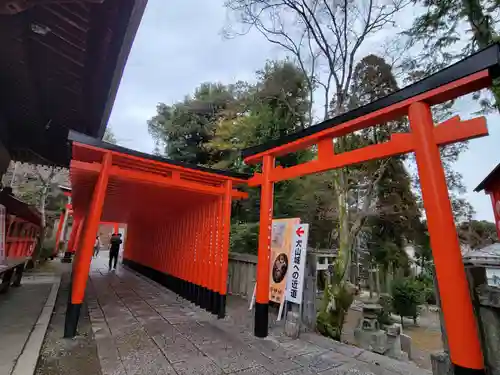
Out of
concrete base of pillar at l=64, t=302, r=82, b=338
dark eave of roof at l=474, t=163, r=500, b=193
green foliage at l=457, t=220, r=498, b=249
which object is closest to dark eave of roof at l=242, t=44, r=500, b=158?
dark eave of roof at l=474, t=163, r=500, b=193

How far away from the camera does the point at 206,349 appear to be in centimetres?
361

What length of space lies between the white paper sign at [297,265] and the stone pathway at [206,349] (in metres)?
0.65

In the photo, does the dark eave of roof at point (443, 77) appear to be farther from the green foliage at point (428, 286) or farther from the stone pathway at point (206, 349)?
the green foliage at point (428, 286)

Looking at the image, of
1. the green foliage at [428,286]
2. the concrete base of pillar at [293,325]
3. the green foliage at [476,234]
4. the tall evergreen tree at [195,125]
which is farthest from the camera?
the green foliage at [476,234]

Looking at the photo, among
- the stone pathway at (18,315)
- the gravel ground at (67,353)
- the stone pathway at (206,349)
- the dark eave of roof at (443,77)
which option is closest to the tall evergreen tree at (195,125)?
the stone pathway at (18,315)

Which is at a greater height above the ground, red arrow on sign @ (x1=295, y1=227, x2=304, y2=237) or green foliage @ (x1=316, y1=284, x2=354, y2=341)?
red arrow on sign @ (x1=295, y1=227, x2=304, y2=237)

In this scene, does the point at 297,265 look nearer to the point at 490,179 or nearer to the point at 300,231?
the point at 300,231

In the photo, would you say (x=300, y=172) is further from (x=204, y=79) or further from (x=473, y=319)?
(x=204, y=79)

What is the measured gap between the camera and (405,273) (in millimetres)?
13758

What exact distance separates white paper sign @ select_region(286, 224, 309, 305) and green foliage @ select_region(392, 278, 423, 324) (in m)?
8.05

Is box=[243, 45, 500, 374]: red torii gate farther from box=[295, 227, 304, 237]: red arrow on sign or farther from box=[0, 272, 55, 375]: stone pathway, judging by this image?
box=[0, 272, 55, 375]: stone pathway

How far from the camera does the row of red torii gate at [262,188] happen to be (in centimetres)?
230

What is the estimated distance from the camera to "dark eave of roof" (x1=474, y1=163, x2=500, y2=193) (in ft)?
16.7

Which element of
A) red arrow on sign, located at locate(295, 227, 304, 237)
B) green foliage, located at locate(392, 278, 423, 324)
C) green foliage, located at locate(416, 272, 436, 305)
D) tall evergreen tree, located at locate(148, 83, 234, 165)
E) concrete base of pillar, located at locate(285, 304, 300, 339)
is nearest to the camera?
concrete base of pillar, located at locate(285, 304, 300, 339)
